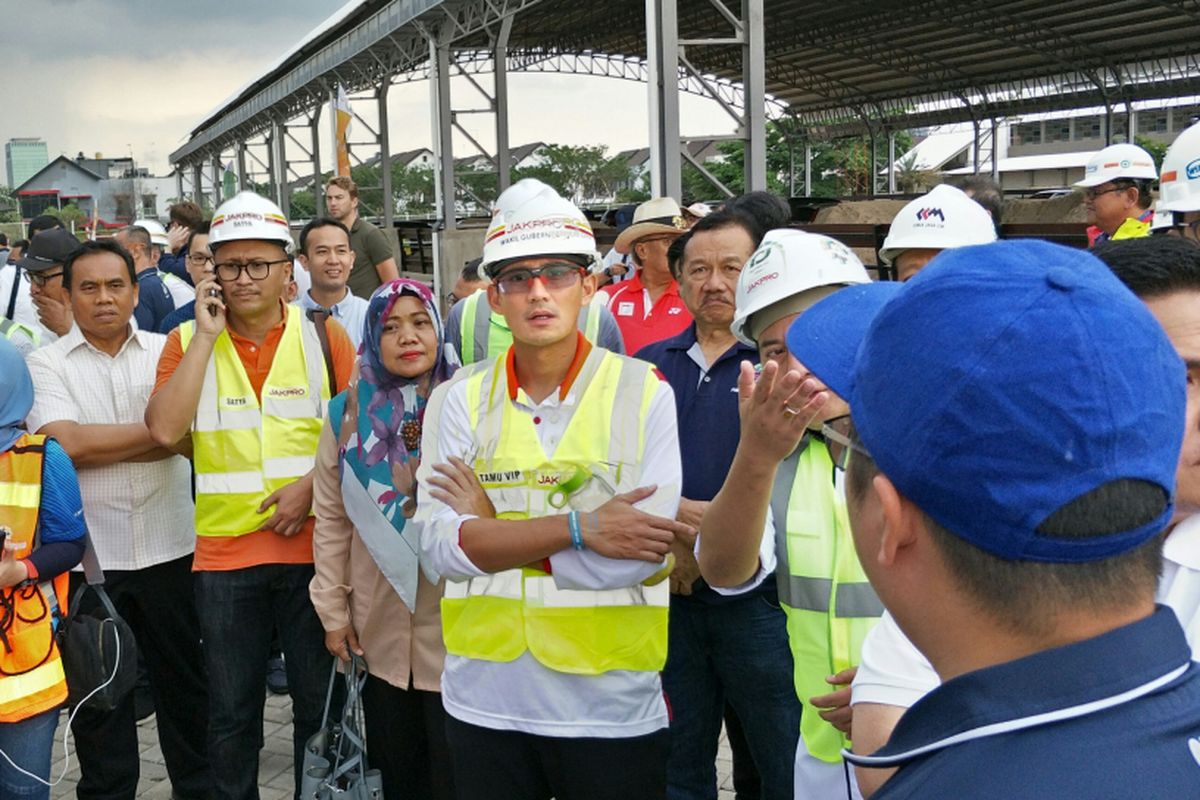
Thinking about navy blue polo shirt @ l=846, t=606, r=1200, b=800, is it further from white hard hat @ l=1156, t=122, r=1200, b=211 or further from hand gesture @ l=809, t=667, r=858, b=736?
white hard hat @ l=1156, t=122, r=1200, b=211

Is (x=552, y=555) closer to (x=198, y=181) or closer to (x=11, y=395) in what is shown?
(x=11, y=395)

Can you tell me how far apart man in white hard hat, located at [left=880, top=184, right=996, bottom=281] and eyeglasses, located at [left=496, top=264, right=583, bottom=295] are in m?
1.17

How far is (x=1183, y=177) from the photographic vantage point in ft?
11.4

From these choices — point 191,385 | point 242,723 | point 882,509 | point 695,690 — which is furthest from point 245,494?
point 882,509

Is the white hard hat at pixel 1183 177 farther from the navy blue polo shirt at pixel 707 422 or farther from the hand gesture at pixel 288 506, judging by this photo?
the hand gesture at pixel 288 506

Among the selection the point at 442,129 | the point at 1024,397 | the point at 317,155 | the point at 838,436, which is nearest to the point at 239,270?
the point at 838,436

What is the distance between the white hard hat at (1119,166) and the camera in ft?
20.5

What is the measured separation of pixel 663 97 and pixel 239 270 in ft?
18.4

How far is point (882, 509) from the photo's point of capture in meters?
1.02

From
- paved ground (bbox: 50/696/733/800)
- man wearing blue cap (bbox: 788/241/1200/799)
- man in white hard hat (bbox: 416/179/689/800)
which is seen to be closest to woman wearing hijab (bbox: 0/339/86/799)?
man in white hard hat (bbox: 416/179/689/800)

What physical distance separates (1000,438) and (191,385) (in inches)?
132

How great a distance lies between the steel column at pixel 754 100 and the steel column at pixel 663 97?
593mm

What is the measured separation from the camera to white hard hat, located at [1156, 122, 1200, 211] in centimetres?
341

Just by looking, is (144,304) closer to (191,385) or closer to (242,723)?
(191,385)
